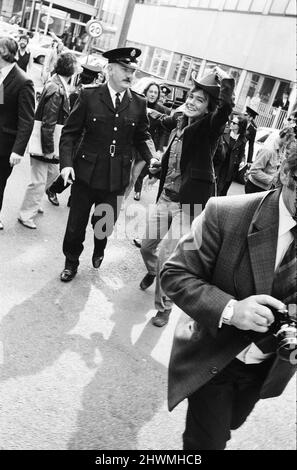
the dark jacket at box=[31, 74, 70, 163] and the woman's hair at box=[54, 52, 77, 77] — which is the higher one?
the woman's hair at box=[54, 52, 77, 77]

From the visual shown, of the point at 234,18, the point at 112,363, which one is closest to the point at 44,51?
the point at 234,18

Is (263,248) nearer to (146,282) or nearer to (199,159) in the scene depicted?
(199,159)

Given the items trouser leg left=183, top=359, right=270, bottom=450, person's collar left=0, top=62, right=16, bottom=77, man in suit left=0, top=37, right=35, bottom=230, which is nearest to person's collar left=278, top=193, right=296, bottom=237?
trouser leg left=183, top=359, right=270, bottom=450

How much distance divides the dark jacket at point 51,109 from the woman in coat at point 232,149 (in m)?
2.45

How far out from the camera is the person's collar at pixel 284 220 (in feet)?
5.83

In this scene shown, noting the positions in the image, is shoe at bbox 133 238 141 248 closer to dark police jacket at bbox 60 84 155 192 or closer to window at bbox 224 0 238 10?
dark police jacket at bbox 60 84 155 192

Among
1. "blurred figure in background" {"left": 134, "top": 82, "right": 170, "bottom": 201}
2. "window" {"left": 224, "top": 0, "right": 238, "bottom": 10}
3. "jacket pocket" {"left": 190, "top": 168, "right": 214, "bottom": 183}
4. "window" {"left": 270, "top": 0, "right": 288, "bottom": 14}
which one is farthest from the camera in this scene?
"window" {"left": 224, "top": 0, "right": 238, "bottom": 10}

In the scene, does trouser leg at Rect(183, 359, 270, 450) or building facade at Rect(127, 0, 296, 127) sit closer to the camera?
trouser leg at Rect(183, 359, 270, 450)

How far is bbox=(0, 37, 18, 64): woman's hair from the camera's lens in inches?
175

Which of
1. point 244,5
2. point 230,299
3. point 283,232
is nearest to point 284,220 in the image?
point 283,232

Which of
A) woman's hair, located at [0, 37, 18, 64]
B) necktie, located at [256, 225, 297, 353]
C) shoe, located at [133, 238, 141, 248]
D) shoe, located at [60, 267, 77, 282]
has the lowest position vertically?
shoe, located at [133, 238, 141, 248]

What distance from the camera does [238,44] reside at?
82.5 ft

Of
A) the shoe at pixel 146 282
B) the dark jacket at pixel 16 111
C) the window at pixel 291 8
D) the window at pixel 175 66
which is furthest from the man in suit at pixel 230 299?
the window at pixel 175 66

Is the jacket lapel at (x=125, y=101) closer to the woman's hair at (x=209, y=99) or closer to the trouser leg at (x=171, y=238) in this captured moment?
the woman's hair at (x=209, y=99)
